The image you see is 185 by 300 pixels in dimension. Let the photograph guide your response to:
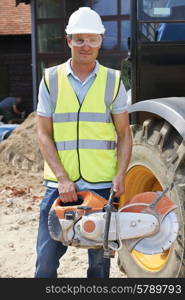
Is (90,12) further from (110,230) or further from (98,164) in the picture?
(110,230)

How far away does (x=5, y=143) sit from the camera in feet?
31.0

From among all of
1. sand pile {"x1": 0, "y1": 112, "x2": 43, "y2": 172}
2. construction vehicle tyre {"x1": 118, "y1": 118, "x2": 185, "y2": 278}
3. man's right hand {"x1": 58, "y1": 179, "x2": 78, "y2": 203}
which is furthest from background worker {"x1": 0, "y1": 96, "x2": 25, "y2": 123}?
man's right hand {"x1": 58, "y1": 179, "x2": 78, "y2": 203}

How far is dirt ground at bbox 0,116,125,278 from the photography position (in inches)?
179

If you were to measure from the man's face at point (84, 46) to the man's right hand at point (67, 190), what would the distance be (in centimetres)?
62

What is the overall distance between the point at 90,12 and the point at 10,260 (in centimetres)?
258

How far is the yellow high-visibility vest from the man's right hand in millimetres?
92

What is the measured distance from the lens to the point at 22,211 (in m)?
6.42

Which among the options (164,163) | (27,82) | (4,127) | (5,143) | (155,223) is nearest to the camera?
(155,223)

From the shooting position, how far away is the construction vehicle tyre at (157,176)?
3.34 m

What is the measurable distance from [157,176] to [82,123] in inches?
33.7

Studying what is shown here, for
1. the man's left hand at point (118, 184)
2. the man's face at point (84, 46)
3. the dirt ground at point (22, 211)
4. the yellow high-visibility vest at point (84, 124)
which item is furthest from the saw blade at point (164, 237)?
the dirt ground at point (22, 211)

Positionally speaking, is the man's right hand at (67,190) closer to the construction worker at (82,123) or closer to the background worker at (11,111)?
the construction worker at (82,123)

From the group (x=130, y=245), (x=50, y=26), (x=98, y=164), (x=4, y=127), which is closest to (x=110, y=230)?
(x=130, y=245)

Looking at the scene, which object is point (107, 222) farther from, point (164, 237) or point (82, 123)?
point (82, 123)
